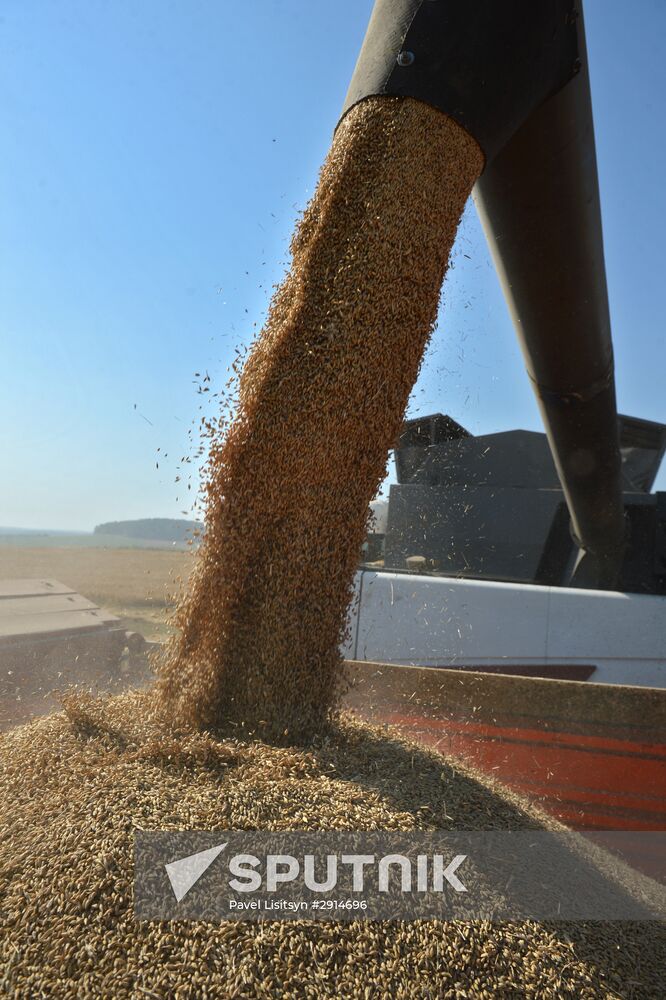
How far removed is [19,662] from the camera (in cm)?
279

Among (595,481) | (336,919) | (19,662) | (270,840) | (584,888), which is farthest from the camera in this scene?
(595,481)

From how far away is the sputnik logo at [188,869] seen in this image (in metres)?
1.43

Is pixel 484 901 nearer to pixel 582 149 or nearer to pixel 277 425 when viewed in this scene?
pixel 277 425

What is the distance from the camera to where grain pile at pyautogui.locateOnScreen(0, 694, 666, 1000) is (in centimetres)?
130

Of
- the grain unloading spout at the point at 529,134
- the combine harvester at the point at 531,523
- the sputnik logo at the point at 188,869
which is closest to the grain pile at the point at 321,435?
the grain unloading spout at the point at 529,134

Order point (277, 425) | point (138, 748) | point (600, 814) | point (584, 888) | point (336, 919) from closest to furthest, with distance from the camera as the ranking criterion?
1. point (336, 919)
2. point (584, 888)
3. point (138, 748)
4. point (277, 425)
5. point (600, 814)

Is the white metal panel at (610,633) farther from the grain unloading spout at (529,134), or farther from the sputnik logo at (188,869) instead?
the sputnik logo at (188,869)

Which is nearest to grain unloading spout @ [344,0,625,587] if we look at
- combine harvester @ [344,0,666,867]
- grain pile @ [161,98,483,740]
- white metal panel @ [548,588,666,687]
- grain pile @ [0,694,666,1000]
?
combine harvester @ [344,0,666,867]

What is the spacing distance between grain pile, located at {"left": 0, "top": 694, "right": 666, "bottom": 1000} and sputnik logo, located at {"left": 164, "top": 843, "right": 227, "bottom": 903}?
64 millimetres

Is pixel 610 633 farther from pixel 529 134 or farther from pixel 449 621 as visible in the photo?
pixel 529 134

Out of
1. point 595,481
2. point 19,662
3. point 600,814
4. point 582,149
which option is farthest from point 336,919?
point 595,481

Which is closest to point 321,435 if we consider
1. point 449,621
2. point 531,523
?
point 449,621

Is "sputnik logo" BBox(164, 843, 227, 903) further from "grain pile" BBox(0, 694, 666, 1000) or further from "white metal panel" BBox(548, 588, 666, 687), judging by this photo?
"white metal panel" BBox(548, 588, 666, 687)

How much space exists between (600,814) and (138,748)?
4.79ft
